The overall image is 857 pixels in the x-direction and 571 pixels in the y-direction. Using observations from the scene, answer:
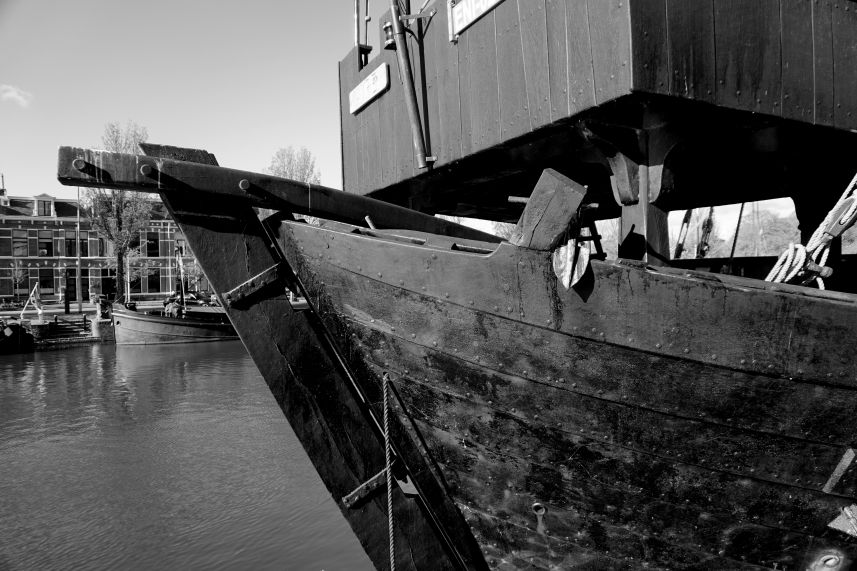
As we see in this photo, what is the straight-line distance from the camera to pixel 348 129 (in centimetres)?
601

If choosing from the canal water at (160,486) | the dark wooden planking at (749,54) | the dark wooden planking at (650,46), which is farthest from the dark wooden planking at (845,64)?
the canal water at (160,486)

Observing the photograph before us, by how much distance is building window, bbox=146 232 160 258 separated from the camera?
4334cm

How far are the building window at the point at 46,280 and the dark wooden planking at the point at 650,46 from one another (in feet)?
156

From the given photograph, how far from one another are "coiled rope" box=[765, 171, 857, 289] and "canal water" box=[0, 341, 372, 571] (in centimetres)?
472

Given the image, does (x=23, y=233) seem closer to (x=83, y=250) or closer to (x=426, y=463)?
(x=83, y=250)

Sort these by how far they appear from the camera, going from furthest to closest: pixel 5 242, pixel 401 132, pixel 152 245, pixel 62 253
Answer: pixel 152 245, pixel 62 253, pixel 5 242, pixel 401 132

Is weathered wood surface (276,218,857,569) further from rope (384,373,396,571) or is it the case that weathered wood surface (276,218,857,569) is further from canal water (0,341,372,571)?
canal water (0,341,372,571)

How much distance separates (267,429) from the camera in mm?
11078

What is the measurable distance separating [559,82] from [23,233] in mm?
47696

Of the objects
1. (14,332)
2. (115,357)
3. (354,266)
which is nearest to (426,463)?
(354,266)

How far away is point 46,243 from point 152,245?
6.98 meters

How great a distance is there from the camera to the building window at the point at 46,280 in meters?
40.5

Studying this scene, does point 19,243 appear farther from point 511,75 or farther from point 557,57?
point 557,57

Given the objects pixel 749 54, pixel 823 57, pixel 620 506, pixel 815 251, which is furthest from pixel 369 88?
pixel 620 506
